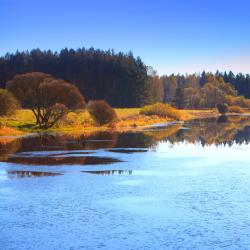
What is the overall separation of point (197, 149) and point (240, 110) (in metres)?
122

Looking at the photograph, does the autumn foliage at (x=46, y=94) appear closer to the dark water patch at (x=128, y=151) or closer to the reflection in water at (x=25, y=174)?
the dark water patch at (x=128, y=151)

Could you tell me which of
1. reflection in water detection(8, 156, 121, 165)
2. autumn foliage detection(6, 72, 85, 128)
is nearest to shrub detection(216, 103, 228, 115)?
autumn foliage detection(6, 72, 85, 128)

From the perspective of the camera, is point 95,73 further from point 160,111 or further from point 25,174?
point 25,174

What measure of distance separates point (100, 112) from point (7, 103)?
16458 mm

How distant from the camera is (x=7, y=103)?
6544cm

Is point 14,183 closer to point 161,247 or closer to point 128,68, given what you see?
point 161,247

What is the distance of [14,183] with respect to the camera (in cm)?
2750

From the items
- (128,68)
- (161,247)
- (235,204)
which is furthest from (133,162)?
(128,68)

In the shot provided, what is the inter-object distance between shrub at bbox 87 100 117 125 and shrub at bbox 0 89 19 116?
43.8 feet

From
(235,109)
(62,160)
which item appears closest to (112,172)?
(62,160)

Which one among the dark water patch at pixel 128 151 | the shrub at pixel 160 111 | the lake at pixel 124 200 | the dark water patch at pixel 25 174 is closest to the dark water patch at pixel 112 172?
the lake at pixel 124 200

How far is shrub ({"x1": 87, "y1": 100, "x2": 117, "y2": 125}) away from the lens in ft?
249

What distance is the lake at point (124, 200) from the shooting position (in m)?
17.1

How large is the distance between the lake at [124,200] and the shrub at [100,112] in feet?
110
